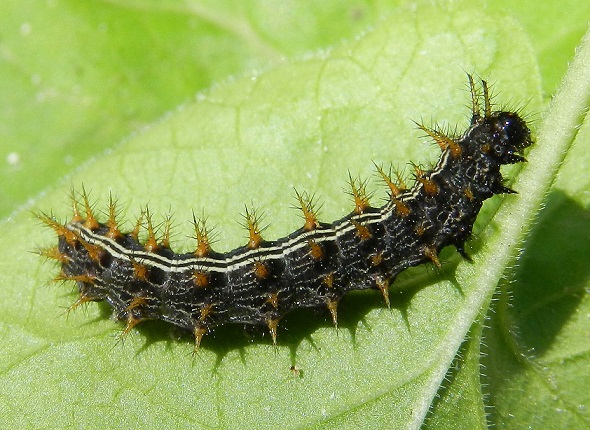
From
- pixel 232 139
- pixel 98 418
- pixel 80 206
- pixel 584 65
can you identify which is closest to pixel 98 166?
pixel 80 206

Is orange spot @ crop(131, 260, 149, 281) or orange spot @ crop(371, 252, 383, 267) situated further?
orange spot @ crop(131, 260, 149, 281)

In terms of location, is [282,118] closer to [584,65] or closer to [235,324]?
[235,324]

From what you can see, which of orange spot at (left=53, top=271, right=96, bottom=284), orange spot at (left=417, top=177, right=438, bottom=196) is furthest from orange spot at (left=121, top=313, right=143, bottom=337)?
orange spot at (left=417, top=177, right=438, bottom=196)

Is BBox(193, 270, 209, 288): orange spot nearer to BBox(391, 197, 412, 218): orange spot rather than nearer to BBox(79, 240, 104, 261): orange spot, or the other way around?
BBox(79, 240, 104, 261): orange spot

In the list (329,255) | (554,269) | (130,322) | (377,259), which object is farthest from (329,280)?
(554,269)

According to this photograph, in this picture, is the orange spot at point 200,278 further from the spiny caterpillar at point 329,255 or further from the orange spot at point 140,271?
the orange spot at point 140,271

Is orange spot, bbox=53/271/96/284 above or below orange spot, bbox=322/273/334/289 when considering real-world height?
above
